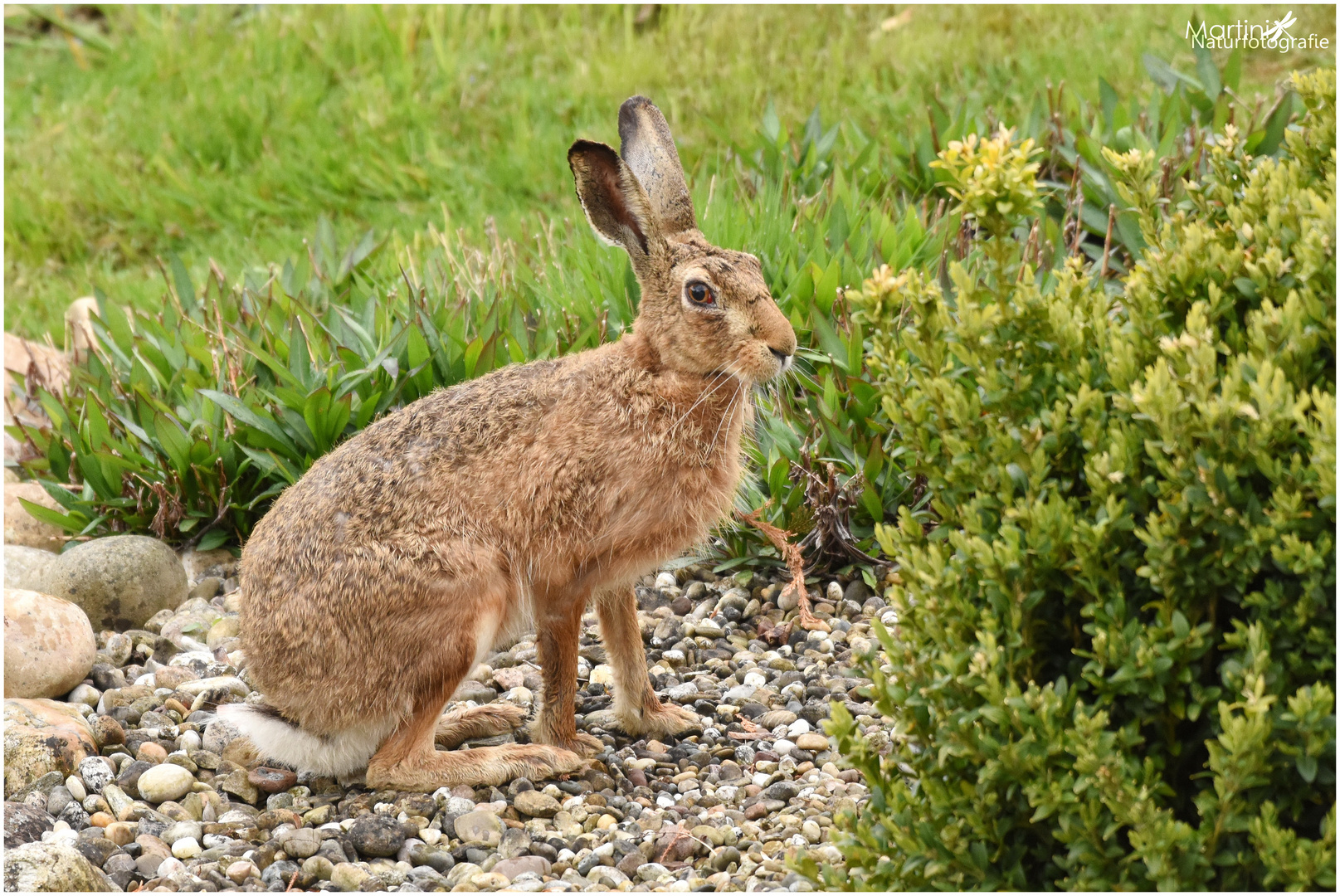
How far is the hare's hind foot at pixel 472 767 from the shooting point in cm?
389

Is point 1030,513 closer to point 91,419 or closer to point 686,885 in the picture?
point 686,885

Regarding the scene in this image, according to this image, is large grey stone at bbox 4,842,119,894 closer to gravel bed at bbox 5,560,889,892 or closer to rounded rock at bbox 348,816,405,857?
gravel bed at bbox 5,560,889,892

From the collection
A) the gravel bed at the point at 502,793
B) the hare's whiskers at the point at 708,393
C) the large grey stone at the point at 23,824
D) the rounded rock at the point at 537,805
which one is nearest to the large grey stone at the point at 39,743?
the gravel bed at the point at 502,793

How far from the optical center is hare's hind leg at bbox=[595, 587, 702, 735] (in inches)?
165

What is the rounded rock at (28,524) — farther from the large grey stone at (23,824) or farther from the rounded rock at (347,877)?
the rounded rock at (347,877)

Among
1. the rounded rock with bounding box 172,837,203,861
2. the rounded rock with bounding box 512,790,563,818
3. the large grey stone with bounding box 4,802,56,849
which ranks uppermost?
the large grey stone with bounding box 4,802,56,849

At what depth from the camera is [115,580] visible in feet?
16.6

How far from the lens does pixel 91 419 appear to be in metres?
5.57

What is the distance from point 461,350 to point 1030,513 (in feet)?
11.5

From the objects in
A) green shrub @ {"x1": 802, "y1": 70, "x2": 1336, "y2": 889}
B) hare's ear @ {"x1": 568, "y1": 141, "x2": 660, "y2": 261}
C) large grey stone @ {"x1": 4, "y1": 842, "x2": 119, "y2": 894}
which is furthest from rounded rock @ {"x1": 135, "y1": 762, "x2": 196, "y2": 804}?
green shrub @ {"x1": 802, "y1": 70, "x2": 1336, "y2": 889}

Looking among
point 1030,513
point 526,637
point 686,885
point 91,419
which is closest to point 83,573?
point 91,419

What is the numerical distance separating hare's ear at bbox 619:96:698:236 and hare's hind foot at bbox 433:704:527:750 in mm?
1640

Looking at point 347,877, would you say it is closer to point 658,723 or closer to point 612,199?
point 658,723

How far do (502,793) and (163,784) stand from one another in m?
1.01
